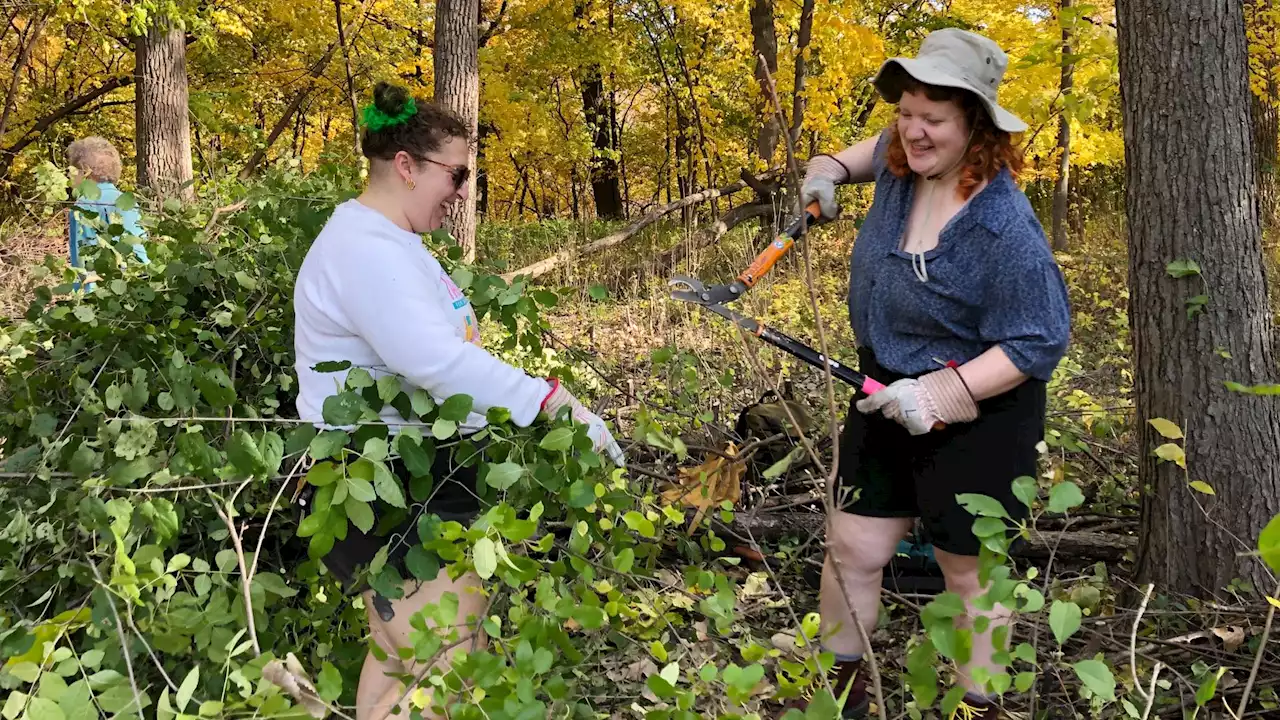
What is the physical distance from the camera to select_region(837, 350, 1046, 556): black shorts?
1926 millimetres

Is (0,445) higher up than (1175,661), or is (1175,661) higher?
(0,445)

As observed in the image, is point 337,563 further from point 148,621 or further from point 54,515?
point 54,515

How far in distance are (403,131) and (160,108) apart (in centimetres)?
763

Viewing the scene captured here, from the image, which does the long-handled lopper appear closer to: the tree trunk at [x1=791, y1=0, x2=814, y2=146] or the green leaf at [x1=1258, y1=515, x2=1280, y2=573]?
the green leaf at [x1=1258, y1=515, x2=1280, y2=573]

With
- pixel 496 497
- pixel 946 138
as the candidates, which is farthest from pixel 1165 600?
pixel 496 497

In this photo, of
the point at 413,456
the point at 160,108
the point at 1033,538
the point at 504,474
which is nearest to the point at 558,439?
the point at 504,474

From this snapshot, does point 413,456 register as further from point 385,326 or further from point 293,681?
point 293,681

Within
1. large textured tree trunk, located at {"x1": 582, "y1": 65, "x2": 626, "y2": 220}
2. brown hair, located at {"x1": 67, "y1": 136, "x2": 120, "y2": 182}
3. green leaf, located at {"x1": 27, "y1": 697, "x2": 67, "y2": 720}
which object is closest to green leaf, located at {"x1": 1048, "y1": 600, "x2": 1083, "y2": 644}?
green leaf, located at {"x1": 27, "y1": 697, "x2": 67, "y2": 720}

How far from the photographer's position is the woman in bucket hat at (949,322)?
183 cm

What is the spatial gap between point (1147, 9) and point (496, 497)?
6.73 feet

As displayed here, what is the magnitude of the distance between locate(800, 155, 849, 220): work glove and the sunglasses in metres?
0.87

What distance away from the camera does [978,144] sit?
1913 millimetres

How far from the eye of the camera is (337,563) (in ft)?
5.89

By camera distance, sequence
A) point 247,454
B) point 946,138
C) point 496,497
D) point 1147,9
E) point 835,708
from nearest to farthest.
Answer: point 835,708 < point 247,454 < point 496,497 < point 946,138 < point 1147,9
